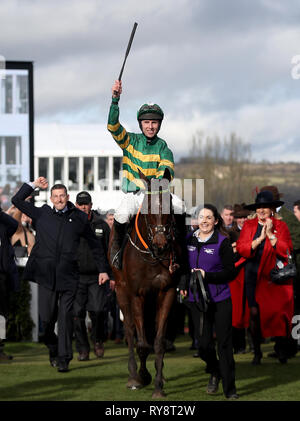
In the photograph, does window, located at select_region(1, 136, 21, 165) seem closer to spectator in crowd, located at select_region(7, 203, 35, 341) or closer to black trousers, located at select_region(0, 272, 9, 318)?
spectator in crowd, located at select_region(7, 203, 35, 341)

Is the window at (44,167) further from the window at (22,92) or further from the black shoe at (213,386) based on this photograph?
the black shoe at (213,386)

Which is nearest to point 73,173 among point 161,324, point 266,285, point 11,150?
point 11,150

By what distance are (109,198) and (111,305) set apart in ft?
39.2

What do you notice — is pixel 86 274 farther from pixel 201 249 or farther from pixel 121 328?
pixel 201 249

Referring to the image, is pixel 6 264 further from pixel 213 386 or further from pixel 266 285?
pixel 213 386

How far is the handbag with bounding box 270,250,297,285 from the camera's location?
Answer: 11.9m

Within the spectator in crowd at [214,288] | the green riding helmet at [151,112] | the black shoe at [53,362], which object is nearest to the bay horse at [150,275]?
the spectator in crowd at [214,288]

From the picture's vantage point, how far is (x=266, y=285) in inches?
486

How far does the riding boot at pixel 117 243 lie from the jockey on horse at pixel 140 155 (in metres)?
0.03

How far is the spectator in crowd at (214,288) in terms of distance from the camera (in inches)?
357

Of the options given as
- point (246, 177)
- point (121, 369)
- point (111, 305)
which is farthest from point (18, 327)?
point (246, 177)

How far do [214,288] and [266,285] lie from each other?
3.32 metres

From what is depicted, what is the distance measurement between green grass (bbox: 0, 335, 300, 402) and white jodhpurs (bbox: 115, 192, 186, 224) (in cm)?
185
